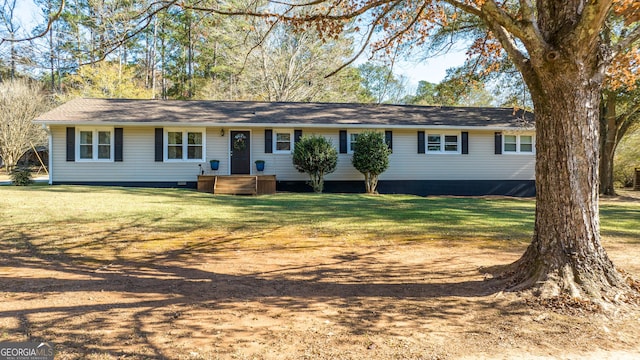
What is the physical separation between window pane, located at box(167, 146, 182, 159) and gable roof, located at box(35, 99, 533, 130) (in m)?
1.07

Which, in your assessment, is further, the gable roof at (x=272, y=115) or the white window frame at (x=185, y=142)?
the white window frame at (x=185, y=142)

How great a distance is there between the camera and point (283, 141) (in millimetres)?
16625

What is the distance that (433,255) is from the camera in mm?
6102

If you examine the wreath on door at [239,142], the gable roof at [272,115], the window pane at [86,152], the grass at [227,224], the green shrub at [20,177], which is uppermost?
the gable roof at [272,115]

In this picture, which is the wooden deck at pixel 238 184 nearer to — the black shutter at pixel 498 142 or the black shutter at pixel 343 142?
the black shutter at pixel 343 142

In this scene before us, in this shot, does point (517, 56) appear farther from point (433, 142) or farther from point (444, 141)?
point (444, 141)

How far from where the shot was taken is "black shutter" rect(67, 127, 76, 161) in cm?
1526

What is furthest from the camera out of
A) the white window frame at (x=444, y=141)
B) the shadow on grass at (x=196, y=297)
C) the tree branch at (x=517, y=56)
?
the white window frame at (x=444, y=141)

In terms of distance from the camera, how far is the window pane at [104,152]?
1565 cm

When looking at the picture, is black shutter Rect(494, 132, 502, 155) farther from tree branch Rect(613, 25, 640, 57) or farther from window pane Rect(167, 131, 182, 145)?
tree branch Rect(613, 25, 640, 57)

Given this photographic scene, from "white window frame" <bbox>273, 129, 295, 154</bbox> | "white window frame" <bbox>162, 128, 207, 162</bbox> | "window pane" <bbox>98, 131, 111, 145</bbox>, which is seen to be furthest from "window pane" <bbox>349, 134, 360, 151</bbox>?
"window pane" <bbox>98, 131, 111, 145</bbox>

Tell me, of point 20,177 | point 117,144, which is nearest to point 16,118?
point 20,177

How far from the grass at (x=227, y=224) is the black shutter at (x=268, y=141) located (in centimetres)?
489

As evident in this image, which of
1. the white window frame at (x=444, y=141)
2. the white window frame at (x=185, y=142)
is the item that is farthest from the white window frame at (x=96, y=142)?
the white window frame at (x=444, y=141)
